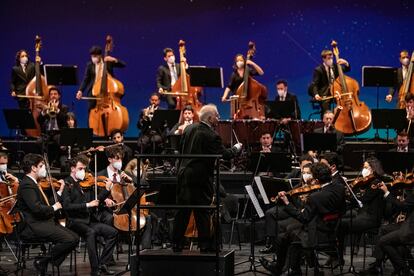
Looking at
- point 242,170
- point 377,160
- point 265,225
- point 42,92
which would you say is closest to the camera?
point 377,160

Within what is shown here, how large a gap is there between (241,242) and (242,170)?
129 cm

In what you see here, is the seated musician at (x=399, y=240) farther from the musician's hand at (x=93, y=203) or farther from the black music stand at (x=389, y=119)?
the musician's hand at (x=93, y=203)

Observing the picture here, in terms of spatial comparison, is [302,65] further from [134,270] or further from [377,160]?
[134,270]

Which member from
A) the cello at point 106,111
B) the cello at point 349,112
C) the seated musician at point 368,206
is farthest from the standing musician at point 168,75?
the seated musician at point 368,206

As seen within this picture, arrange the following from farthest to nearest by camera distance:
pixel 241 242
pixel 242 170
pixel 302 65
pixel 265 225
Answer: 1. pixel 302 65
2. pixel 242 170
3. pixel 241 242
4. pixel 265 225

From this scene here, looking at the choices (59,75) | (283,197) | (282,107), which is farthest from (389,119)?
(59,75)

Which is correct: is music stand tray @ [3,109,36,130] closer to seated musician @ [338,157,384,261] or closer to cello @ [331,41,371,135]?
cello @ [331,41,371,135]

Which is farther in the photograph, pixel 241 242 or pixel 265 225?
pixel 241 242

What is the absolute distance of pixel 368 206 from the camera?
10.7 meters

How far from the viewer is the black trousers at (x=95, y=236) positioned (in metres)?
10.4

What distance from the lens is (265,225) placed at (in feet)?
Result: 39.5

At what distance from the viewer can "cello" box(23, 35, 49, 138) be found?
14883 millimetres

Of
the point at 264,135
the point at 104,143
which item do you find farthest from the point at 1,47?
the point at 264,135

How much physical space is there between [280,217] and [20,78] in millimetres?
5817
